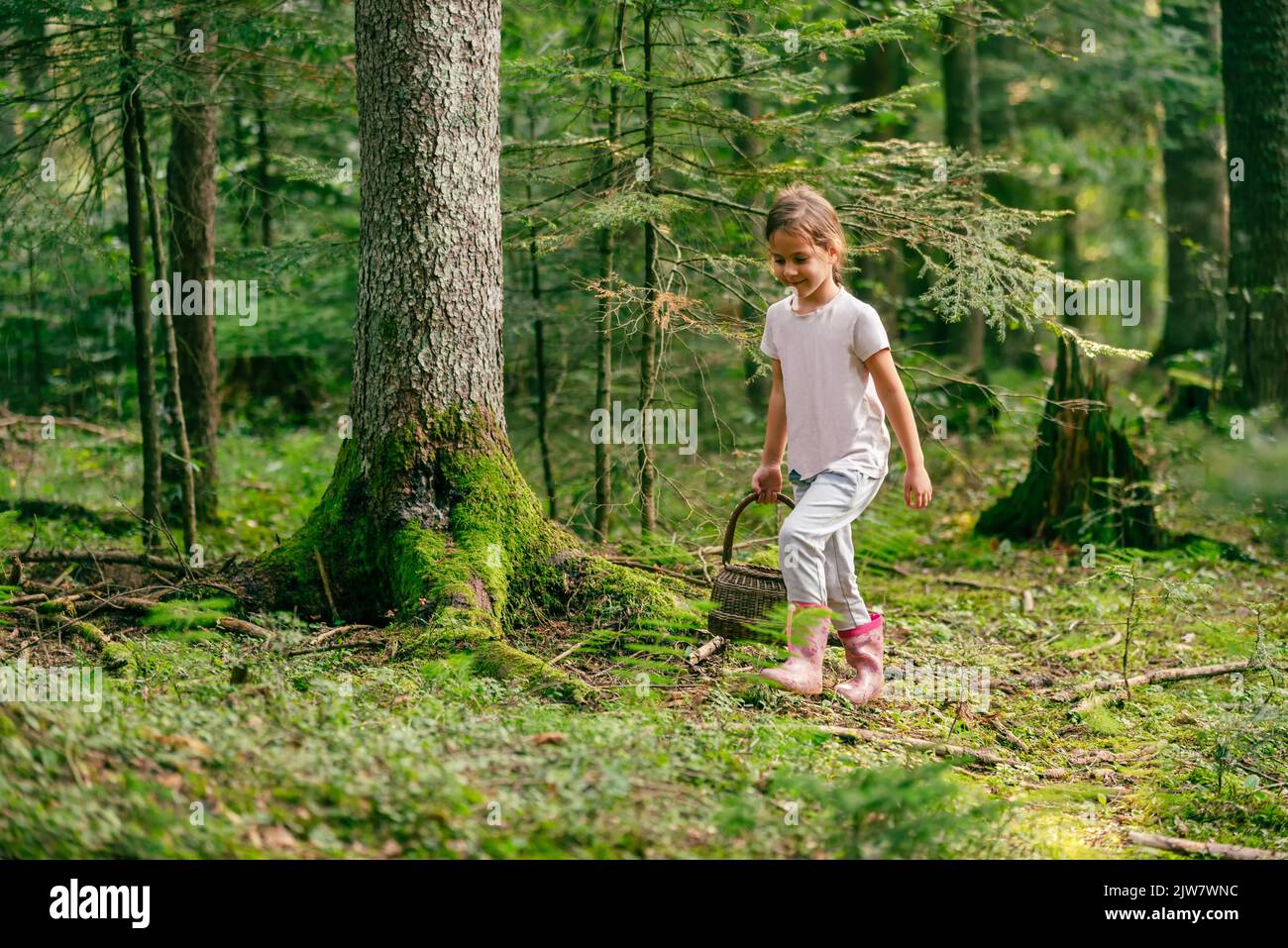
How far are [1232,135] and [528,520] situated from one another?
7728 mm

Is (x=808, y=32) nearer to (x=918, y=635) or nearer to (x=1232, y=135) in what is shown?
(x=918, y=635)

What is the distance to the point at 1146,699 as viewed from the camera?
5.76m

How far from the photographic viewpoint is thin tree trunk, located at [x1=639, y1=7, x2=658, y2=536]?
7164 millimetres

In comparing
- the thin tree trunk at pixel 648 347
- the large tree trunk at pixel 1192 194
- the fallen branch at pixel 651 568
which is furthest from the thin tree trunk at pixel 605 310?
the large tree trunk at pixel 1192 194

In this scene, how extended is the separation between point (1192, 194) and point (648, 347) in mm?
11829

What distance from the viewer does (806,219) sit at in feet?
15.5

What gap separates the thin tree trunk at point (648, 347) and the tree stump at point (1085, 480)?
3462 millimetres

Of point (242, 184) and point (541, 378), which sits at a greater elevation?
point (242, 184)

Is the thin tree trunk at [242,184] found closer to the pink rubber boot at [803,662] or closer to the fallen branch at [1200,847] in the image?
the pink rubber boot at [803,662]

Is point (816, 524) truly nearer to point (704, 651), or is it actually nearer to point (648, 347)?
point (704, 651)

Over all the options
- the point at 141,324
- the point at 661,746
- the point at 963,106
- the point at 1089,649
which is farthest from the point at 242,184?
the point at 963,106

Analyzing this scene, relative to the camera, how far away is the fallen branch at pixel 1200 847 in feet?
12.6

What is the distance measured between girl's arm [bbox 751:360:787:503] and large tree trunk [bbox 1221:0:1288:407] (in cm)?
640
